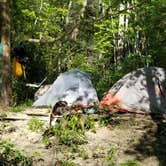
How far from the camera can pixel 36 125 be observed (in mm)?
10547

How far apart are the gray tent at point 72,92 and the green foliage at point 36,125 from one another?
2.16m

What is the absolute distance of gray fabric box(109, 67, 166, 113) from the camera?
11.9 meters

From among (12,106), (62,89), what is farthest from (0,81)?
(62,89)

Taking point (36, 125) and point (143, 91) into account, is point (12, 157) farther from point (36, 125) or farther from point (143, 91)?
point (143, 91)

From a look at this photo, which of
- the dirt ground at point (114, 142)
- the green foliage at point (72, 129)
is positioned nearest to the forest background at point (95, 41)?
the dirt ground at point (114, 142)

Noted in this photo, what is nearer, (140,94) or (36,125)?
(36,125)

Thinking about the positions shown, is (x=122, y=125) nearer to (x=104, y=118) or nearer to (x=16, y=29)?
(x=104, y=118)

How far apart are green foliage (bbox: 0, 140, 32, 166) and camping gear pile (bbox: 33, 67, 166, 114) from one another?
10.4ft

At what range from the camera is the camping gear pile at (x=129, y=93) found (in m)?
11.9

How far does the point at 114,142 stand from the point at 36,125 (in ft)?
6.98

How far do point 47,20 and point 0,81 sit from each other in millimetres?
14484

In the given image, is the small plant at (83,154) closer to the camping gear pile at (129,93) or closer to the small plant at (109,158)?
the small plant at (109,158)

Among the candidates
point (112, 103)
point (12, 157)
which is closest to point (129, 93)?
point (112, 103)

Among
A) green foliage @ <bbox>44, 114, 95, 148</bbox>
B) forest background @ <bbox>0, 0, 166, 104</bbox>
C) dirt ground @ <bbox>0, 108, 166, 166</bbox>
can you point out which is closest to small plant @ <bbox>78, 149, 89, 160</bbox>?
dirt ground @ <bbox>0, 108, 166, 166</bbox>
